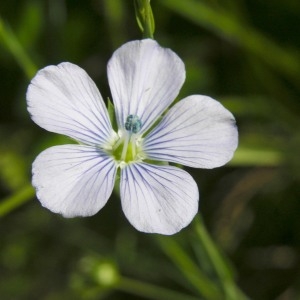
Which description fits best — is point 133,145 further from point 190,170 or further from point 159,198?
point 190,170

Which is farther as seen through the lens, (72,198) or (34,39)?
(34,39)

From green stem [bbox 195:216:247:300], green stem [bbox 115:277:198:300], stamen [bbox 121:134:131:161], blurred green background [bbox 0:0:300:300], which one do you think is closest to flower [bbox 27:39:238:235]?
stamen [bbox 121:134:131:161]

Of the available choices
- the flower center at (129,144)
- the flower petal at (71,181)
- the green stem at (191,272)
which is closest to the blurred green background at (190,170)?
the green stem at (191,272)

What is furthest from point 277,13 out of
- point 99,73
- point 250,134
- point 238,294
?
point 238,294

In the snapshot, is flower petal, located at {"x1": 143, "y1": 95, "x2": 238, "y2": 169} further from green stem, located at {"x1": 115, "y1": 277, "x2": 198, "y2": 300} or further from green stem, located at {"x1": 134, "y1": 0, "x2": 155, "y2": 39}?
green stem, located at {"x1": 115, "y1": 277, "x2": 198, "y2": 300}

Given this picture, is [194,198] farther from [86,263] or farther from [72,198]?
[86,263]

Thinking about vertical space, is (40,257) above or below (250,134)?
below
